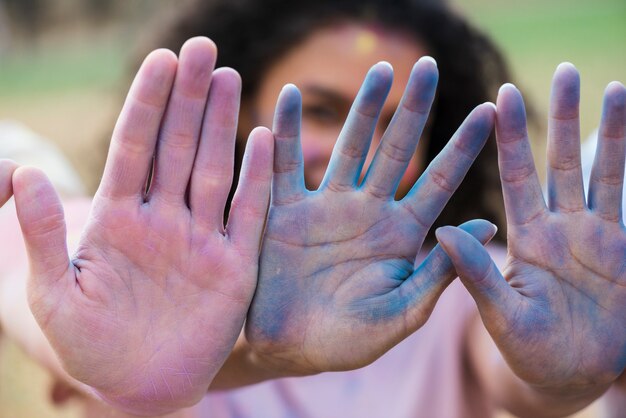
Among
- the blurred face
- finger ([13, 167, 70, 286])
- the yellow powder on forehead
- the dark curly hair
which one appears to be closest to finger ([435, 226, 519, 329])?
finger ([13, 167, 70, 286])

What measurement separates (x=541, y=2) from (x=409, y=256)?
10.7 m

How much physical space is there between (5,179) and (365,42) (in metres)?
1.02

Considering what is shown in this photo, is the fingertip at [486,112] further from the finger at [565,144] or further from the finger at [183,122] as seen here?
the finger at [183,122]

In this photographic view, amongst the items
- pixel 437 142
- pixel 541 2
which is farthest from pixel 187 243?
pixel 541 2

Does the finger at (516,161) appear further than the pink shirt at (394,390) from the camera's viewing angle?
No

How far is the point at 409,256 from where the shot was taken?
3.23 feet

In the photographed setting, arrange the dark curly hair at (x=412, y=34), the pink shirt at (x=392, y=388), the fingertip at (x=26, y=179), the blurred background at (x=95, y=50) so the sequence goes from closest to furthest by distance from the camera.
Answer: the fingertip at (x=26, y=179) → the pink shirt at (x=392, y=388) → the dark curly hair at (x=412, y=34) → the blurred background at (x=95, y=50)

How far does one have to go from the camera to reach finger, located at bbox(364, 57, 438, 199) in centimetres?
94

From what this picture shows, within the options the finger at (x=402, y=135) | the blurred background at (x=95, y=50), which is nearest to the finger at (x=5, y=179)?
the finger at (x=402, y=135)

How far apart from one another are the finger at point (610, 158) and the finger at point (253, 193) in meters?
0.43

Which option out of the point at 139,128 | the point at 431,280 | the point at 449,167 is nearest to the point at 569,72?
the point at 449,167

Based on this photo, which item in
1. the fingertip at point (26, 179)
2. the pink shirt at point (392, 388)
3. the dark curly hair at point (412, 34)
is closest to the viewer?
the fingertip at point (26, 179)

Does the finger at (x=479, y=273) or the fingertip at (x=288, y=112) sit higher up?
the fingertip at (x=288, y=112)

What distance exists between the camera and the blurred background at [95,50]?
691 cm
